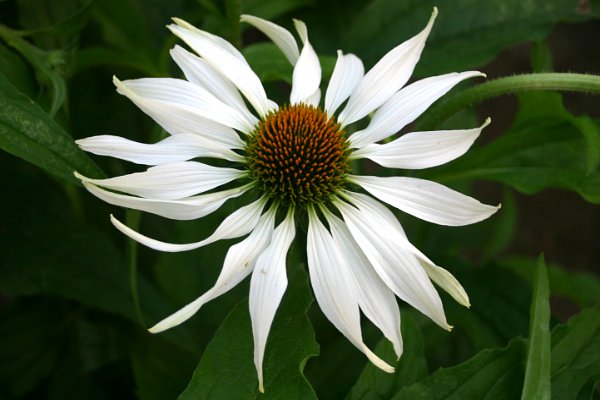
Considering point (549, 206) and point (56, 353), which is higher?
point (549, 206)

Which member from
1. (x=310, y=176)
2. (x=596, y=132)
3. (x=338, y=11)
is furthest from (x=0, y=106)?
(x=338, y=11)

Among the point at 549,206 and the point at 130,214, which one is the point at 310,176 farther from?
the point at 549,206

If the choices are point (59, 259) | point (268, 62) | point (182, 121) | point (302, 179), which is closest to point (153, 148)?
point (182, 121)

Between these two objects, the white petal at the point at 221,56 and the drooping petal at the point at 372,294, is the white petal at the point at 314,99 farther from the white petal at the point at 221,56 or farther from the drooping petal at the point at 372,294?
the drooping petal at the point at 372,294

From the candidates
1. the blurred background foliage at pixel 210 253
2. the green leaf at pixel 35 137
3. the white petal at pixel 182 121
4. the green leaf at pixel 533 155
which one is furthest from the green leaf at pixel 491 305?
the green leaf at pixel 35 137

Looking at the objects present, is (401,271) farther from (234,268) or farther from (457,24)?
(457,24)

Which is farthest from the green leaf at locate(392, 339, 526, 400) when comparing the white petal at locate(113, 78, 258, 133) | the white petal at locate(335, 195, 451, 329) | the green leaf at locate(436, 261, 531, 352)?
the white petal at locate(113, 78, 258, 133)

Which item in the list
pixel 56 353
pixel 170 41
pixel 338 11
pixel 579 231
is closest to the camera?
pixel 170 41

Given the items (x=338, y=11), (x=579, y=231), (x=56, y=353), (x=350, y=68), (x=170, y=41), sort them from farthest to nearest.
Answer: (x=579, y=231) → (x=338, y=11) → (x=56, y=353) → (x=170, y=41) → (x=350, y=68)
